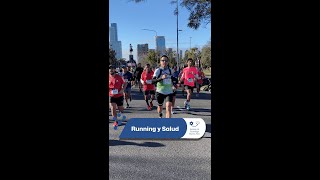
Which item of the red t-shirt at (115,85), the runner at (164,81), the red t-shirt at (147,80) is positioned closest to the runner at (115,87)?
the red t-shirt at (115,85)

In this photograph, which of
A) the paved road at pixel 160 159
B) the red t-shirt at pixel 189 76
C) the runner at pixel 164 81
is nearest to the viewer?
→ the paved road at pixel 160 159

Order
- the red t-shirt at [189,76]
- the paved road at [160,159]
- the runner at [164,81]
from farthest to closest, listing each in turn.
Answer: the red t-shirt at [189,76] → the runner at [164,81] → the paved road at [160,159]

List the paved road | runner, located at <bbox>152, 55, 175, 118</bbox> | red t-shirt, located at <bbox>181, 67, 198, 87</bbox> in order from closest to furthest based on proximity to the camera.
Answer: the paved road < runner, located at <bbox>152, 55, 175, 118</bbox> < red t-shirt, located at <bbox>181, 67, 198, 87</bbox>

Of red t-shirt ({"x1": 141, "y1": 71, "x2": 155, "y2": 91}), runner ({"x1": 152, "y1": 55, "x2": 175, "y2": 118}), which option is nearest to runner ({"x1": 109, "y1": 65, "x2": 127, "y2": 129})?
runner ({"x1": 152, "y1": 55, "x2": 175, "y2": 118})

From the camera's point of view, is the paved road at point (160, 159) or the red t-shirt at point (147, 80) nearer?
the paved road at point (160, 159)

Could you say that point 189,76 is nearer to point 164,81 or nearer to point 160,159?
point 164,81

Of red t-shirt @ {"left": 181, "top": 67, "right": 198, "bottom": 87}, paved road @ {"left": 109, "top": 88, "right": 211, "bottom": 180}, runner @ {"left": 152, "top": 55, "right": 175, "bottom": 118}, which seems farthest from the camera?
red t-shirt @ {"left": 181, "top": 67, "right": 198, "bottom": 87}

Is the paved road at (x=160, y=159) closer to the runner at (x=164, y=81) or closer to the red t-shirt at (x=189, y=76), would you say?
the runner at (x=164, y=81)

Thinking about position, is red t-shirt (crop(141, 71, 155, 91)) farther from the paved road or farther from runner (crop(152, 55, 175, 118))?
the paved road

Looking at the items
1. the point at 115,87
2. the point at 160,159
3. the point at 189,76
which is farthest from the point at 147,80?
the point at 160,159

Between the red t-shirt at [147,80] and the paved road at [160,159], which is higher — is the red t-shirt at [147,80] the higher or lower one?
the higher one
